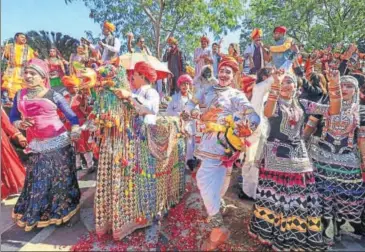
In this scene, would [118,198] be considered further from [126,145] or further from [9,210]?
[9,210]

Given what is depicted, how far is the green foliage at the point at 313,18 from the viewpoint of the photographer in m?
17.0

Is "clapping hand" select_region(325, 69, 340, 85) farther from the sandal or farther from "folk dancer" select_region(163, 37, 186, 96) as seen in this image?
"folk dancer" select_region(163, 37, 186, 96)

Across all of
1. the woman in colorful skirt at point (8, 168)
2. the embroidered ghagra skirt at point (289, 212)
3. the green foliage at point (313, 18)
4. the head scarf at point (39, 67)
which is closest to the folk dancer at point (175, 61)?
the woman in colorful skirt at point (8, 168)

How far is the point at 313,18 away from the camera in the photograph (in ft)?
62.3

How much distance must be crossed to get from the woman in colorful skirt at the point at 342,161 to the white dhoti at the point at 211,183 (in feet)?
3.81

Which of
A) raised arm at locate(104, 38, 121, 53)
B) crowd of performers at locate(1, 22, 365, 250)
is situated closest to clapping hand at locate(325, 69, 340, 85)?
crowd of performers at locate(1, 22, 365, 250)

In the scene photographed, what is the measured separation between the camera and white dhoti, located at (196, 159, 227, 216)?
3.33 metres

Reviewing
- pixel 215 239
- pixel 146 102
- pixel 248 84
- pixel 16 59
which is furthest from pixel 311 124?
pixel 16 59

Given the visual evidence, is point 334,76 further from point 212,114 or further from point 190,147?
point 190,147

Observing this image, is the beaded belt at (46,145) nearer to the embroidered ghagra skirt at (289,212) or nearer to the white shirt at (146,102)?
the white shirt at (146,102)

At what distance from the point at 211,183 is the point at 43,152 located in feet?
6.63

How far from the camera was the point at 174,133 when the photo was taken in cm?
A: 414

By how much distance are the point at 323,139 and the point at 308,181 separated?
57 centimetres

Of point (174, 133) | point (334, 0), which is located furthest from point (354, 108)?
point (334, 0)
